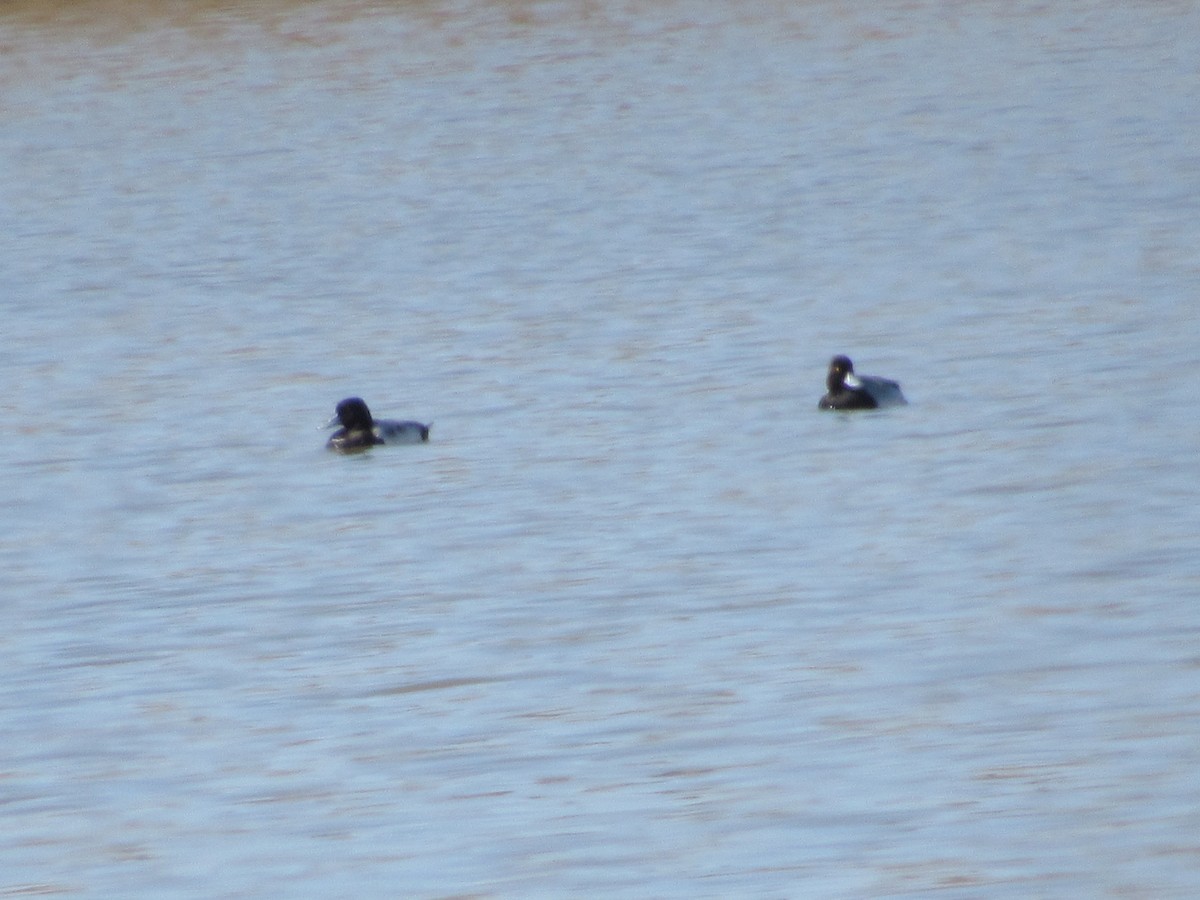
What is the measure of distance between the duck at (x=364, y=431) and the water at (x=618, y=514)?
115mm

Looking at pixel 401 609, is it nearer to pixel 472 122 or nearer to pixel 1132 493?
pixel 1132 493

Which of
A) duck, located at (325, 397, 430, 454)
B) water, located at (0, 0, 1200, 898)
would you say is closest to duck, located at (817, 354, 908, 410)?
water, located at (0, 0, 1200, 898)

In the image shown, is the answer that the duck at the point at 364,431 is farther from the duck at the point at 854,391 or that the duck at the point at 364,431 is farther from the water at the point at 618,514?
the duck at the point at 854,391

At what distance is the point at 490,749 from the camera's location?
738 cm

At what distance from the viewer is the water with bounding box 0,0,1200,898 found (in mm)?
6707

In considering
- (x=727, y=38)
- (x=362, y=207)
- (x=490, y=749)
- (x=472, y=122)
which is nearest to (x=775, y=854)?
(x=490, y=749)

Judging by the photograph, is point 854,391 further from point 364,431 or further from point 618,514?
point 364,431

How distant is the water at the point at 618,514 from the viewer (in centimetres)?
671

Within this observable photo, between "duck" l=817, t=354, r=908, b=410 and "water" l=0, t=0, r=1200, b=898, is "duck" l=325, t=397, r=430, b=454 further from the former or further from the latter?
"duck" l=817, t=354, r=908, b=410

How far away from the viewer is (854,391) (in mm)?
12758

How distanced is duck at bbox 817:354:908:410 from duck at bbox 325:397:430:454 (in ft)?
6.97

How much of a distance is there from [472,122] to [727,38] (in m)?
5.75

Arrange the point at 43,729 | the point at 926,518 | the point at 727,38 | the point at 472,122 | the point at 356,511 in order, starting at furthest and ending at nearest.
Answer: the point at 727,38 → the point at 472,122 → the point at 356,511 → the point at 926,518 → the point at 43,729

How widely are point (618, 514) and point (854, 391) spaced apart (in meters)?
2.37
